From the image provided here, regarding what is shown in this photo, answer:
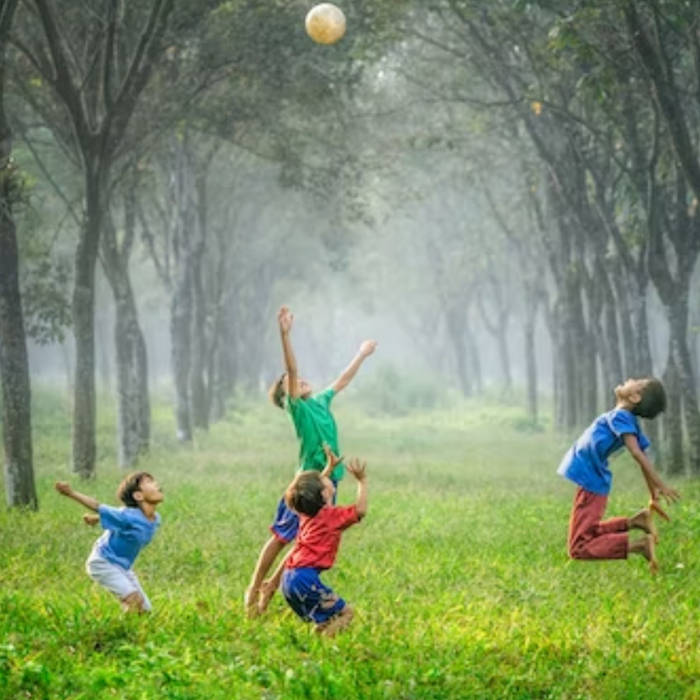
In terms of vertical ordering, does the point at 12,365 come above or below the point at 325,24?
below

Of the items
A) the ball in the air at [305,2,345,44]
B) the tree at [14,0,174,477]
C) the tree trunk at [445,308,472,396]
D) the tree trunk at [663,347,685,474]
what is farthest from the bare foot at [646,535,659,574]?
the tree trunk at [445,308,472,396]

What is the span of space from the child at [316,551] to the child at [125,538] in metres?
1.02

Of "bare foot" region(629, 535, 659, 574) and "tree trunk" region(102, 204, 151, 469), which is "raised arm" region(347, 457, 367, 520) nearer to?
"bare foot" region(629, 535, 659, 574)

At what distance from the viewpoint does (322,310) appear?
8006cm

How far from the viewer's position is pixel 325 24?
1211 cm

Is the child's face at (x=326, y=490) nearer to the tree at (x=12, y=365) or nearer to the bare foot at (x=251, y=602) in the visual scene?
the bare foot at (x=251, y=602)

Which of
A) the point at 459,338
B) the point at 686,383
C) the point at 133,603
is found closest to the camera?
the point at 133,603

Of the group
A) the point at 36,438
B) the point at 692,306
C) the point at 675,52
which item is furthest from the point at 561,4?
the point at 692,306

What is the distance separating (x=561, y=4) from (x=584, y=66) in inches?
116

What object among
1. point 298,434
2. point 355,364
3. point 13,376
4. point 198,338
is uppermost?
point 198,338

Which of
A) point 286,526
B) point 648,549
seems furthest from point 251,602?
point 648,549

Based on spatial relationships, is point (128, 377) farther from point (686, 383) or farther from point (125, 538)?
point (125, 538)

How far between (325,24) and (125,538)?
7.12m

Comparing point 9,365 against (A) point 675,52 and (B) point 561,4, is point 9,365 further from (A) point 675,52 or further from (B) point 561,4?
(A) point 675,52
